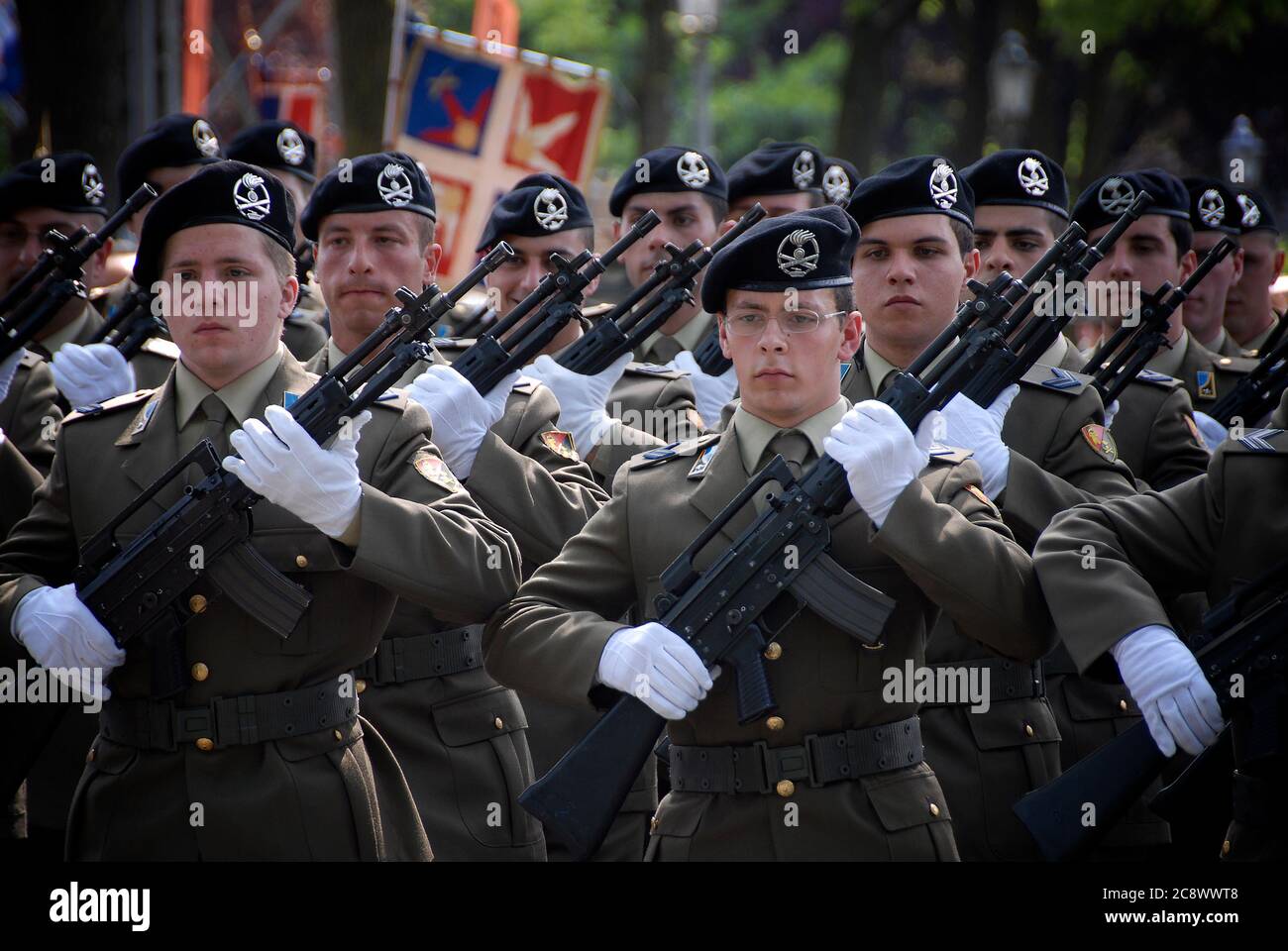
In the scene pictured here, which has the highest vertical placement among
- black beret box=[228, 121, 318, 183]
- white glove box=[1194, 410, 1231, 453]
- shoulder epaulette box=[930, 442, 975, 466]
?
black beret box=[228, 121, 318, 183]

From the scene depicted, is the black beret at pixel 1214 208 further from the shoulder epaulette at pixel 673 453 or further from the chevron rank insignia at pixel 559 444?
the shoulder epaulette at pixel 673 453

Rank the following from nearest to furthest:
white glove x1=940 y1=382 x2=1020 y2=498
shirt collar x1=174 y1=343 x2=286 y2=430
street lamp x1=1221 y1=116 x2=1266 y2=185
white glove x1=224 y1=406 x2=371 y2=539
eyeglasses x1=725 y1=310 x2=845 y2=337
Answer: white glove x1=224 y1=406 x2=371 y2=539, eyeglasses x1=725 y1=310 x2=845 y2=337, shirt collar x1=174 y1=343 x2=286 y2=430, white glove x1=940 y1=382 x2=1020 y2=498, street lamp x1=1221 y1=116 x2=1266 y2=185

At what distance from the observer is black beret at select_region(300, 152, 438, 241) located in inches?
234

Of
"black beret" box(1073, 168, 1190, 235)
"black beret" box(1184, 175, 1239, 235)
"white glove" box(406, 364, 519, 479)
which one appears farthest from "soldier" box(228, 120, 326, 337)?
"black beret" box(1184, 175, 1239, 235)

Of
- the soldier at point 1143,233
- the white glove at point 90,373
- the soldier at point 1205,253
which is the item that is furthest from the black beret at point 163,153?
the soldier at point 1205,253

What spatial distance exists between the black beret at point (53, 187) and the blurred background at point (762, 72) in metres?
2.70

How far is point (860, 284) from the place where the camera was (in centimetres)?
541

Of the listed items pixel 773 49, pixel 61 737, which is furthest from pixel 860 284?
pixel 773 49

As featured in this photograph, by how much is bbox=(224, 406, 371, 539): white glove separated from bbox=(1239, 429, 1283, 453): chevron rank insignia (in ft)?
7.34

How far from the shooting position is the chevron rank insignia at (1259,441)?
13.5ft

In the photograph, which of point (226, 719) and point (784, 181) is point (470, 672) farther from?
point (784, 181)

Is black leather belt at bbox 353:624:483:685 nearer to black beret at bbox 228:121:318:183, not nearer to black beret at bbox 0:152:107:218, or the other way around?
black beret at bbox 228:121:318:183

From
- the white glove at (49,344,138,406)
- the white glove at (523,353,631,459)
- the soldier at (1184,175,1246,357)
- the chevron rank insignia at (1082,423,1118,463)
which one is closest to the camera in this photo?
the chevron rank insignia at (1082,423,1118,463)
